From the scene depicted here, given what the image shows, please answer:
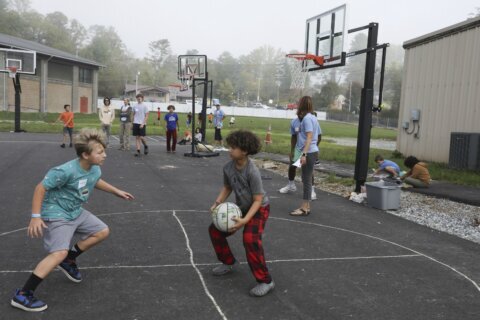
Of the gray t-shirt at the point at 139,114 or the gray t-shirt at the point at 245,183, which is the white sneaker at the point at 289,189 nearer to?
the gray t-shirt at the point at 245,183

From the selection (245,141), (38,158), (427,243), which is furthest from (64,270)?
(38,158)

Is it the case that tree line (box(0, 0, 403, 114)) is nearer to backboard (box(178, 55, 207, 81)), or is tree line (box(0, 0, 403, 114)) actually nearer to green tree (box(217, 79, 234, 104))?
green tree (box(217, 79, 234, 104))

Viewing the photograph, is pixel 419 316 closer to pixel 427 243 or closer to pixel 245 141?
pixel 245 141

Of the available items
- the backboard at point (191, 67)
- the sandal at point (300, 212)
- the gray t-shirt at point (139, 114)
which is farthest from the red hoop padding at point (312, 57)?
the backboard at point (191, 67)

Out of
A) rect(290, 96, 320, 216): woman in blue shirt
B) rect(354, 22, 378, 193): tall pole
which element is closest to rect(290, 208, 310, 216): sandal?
rect(290, 96, 320, 216): woman in blue shirt

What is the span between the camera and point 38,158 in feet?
41.9

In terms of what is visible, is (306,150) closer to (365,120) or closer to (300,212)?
(300,212)

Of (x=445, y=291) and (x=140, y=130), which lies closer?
(x=445, y=291)

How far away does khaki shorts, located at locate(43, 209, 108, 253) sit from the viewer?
3.72 m

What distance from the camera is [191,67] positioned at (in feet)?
61.6

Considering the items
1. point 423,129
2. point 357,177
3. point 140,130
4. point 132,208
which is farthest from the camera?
point 423,129

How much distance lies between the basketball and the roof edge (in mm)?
12708

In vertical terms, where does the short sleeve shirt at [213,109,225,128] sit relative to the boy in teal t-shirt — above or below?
above

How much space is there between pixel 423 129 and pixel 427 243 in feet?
36.2
